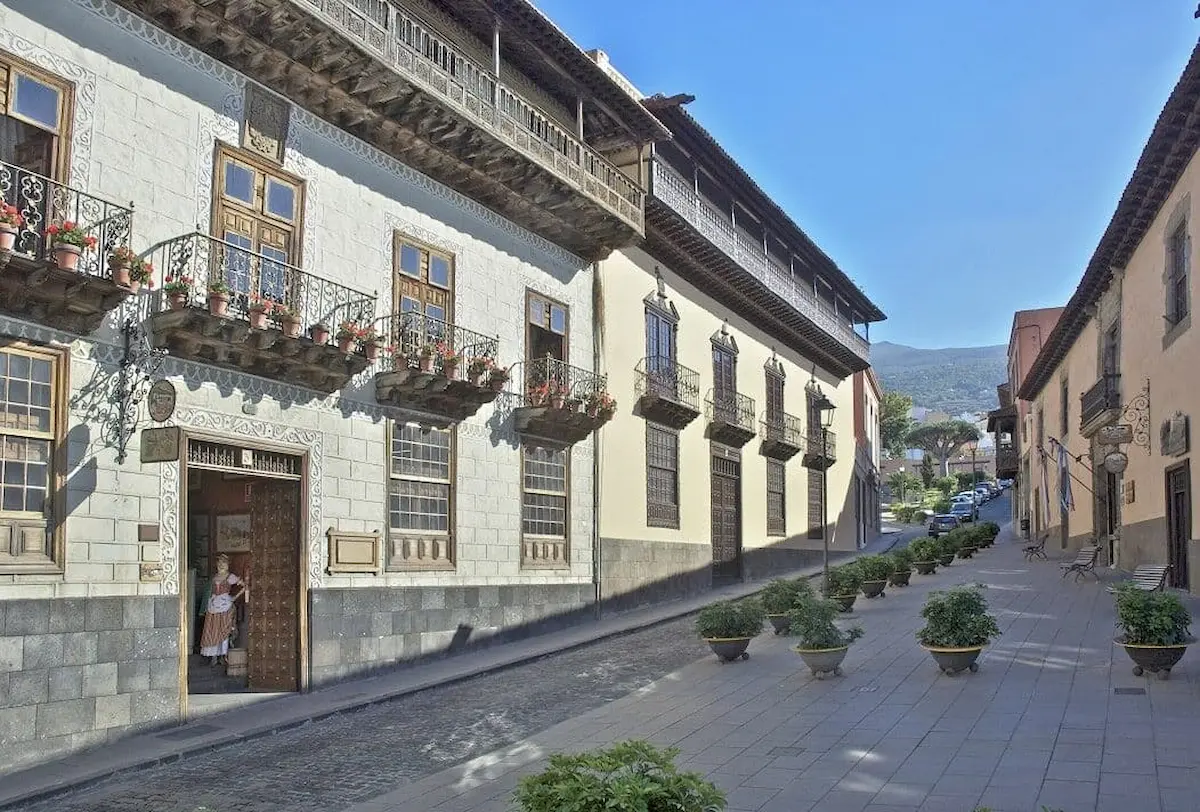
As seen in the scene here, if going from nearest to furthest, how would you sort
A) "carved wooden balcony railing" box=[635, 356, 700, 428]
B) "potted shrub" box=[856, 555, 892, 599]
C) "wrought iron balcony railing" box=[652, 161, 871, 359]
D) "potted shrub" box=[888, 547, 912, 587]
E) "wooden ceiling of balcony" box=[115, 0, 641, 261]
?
"wooden ceiling of balcony" box=[115, 0, 641, 261] < "potted shrub" box=[856, 555, 892, 599] < "potted shrub" box=[888, 547, 912, 587] < "carved wooden balcony railing" box=[635, 356, 700, 428] < "wrought iron balcony railing" box=[652, 161, 871, 359]

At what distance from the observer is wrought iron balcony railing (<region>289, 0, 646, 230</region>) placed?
14125 millimetres

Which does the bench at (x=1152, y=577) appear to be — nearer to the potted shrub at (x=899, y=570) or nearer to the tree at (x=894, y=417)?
the potted shrub at (x=899, y=570)

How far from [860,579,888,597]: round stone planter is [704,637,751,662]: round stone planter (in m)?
7.03

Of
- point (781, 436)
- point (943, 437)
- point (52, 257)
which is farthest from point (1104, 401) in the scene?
point (943, 437)

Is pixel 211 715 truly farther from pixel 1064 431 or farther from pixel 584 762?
pixel 1064 431

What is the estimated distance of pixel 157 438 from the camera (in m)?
11.4

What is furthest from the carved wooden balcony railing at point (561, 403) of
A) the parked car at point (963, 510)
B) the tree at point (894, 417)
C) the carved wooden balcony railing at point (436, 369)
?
the tree at point (894, 417)

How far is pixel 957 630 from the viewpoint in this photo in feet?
39.8

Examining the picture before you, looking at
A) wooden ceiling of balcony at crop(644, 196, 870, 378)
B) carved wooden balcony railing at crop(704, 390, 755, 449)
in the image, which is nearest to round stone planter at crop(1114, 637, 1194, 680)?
wooden ceiling of balcony at crop(644, 196, 870, 378)

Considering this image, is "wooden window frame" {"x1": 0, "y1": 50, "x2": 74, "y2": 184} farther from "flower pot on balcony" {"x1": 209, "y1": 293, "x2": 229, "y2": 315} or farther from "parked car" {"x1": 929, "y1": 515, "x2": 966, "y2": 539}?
"parked car" {"x1": 929, "y1": 515, "x2": 966, "y2": 539}

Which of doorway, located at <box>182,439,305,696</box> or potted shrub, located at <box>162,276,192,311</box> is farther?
doorway, located at <box>182,439,305,696</box>

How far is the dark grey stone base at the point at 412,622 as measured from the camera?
46.4 ft

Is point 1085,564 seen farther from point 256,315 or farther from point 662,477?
point 256,315

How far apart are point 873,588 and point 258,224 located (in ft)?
45.2
